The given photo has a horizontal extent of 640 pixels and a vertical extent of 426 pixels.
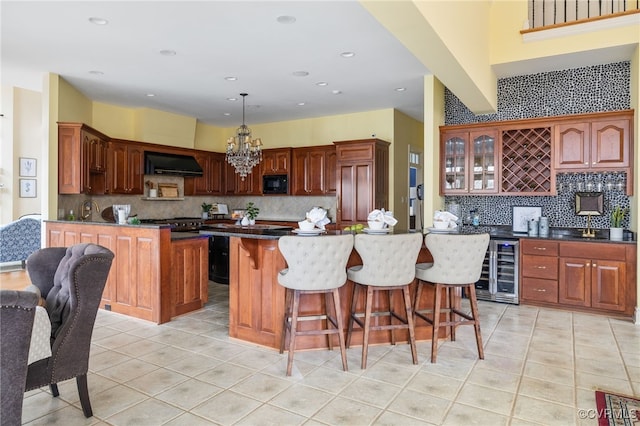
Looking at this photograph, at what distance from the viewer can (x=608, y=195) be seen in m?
5.10

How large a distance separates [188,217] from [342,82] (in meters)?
4.61

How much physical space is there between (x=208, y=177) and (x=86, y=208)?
270 cm

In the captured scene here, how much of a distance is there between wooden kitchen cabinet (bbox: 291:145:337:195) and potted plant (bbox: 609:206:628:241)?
4288 millimetres

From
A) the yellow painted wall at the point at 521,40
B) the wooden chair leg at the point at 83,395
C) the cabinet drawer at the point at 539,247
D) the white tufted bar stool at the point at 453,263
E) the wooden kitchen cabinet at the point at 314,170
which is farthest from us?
the wooden kitchen cabinet at the point at 314,170

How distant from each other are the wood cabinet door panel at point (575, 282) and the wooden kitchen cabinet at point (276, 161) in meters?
5.08

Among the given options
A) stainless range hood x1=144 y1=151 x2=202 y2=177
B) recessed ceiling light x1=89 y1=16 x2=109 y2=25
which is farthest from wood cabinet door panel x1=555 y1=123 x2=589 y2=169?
stainless range hood x1=144 y1=151 x2=202 y2=177

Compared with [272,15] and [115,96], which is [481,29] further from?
[115,96]

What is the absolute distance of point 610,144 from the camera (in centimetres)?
485

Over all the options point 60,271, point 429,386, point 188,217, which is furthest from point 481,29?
point 188,217

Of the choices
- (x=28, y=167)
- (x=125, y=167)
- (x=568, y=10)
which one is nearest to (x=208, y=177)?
(x=125, y=167)

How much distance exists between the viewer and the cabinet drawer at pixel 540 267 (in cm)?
490

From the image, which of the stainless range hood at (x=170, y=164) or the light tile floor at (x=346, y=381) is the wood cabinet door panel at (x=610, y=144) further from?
the stainless range hood at (x=170, y=164)

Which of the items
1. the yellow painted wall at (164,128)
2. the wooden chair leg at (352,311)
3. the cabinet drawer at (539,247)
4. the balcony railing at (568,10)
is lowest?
the wooden chair leg at (352,311)

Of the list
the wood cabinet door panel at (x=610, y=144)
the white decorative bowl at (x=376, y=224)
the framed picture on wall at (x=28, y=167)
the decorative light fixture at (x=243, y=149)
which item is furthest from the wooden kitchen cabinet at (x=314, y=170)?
the framed picture on wall at (x=28, y=167)
